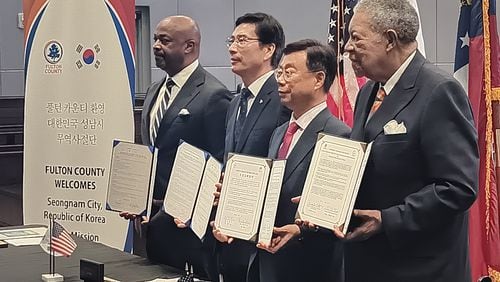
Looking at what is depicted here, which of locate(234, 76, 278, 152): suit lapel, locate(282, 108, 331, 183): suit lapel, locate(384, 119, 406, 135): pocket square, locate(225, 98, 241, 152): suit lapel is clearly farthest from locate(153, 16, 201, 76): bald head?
locate(384, 119, 406, 135): pocket square

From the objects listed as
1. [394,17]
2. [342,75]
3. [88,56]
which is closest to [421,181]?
[394,17]

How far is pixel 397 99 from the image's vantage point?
7.35 feet

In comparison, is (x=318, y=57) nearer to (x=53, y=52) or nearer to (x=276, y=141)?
(x=276, y=141)

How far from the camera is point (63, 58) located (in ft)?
13.0

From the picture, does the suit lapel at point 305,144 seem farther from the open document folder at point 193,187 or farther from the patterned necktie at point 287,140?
the open document folder at point 193,187

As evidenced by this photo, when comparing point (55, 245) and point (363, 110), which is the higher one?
point (363, 110)

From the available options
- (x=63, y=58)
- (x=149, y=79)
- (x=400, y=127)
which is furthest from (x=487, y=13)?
(x=149, y=79)

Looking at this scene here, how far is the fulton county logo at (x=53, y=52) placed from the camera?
3.97m

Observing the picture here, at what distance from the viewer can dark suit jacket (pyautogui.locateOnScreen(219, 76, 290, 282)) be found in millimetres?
2943

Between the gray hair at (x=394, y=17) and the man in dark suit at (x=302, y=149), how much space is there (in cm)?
42

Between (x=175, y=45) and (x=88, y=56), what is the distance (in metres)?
0.69

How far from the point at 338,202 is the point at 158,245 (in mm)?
1242

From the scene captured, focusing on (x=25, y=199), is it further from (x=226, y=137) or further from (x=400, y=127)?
(x=400, y=127)

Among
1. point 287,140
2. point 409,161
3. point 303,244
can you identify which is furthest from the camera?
point 287,140
